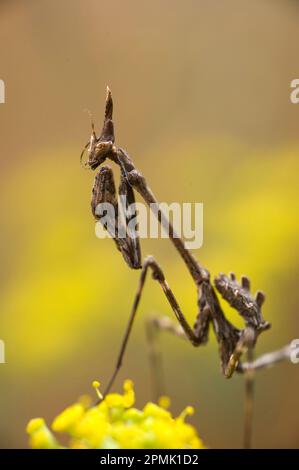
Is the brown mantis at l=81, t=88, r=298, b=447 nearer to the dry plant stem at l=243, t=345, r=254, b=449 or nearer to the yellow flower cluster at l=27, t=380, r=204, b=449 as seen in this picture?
the dry plant stem at l=243, t=345, r=254, b=449

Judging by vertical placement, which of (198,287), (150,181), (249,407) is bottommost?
(249,407)

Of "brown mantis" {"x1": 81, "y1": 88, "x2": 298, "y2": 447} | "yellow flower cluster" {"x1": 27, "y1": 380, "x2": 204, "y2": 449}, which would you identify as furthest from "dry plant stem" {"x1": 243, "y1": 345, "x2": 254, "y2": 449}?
"yellow flower cluster" {"x1": 27, "y1": 380, "x2": 204, "y2": 449}

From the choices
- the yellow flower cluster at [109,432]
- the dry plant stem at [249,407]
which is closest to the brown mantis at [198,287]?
the dry plant stem at [249,407]

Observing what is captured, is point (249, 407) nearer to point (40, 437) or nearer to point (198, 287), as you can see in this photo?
point (198, 287)

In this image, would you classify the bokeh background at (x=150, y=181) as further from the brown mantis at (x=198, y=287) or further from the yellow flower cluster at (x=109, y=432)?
the yellow flower cluster at (x=109, y=432)

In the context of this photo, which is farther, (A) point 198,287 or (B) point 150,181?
(B) point 150,181

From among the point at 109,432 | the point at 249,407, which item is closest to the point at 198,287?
the point at 249,407
